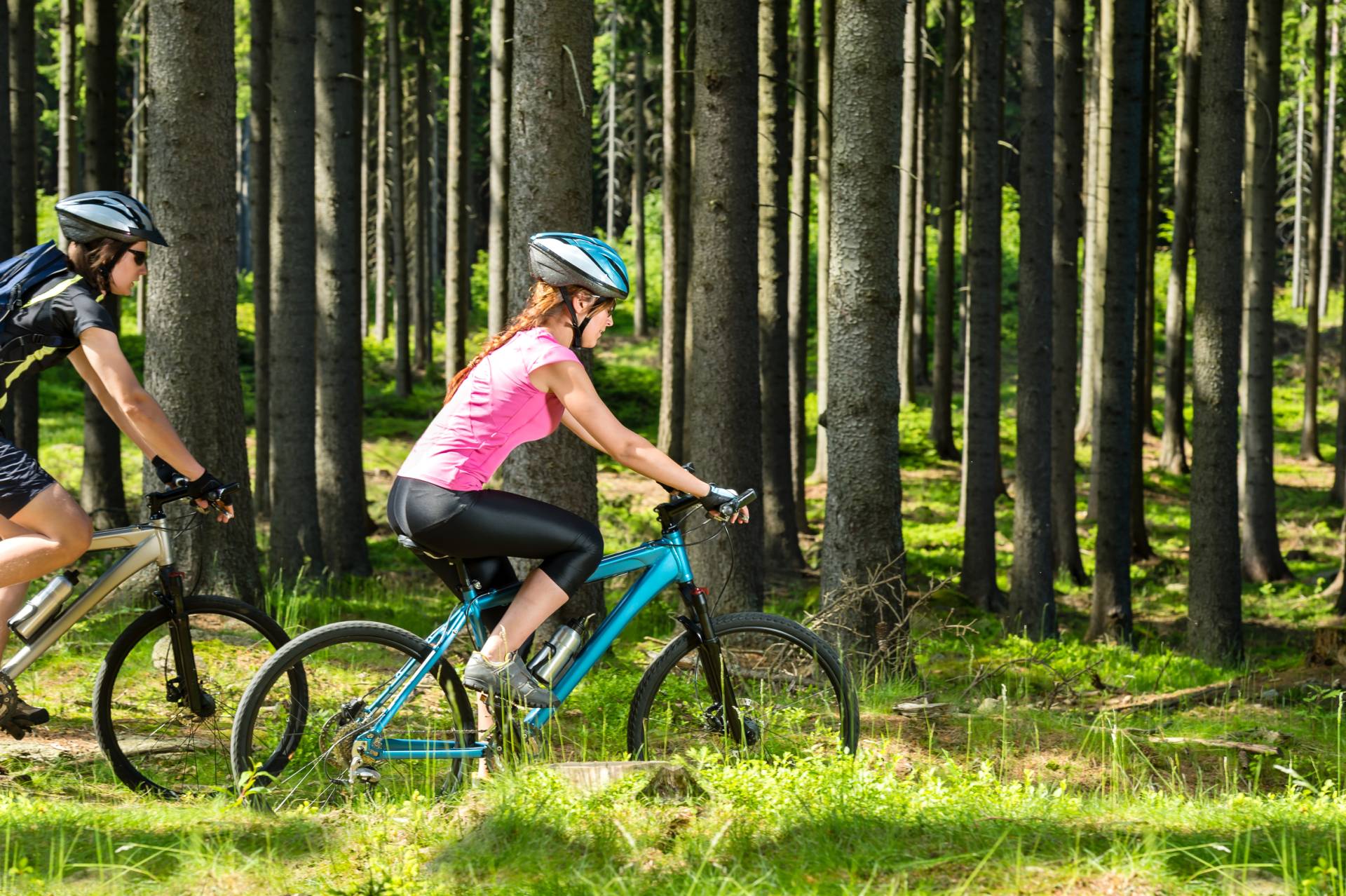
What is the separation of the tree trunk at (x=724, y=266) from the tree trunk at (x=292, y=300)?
4.53 m

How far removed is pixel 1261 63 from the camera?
16875mm

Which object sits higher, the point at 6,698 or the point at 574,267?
the point at 574,267

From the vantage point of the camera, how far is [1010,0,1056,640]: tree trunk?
13734 millimetres

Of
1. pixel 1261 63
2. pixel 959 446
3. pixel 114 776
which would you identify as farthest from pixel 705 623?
pixel 959 446

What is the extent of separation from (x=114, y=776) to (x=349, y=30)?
11.1 metres

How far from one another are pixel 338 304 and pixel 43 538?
9443 millimetres

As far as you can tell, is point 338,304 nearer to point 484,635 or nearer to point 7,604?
point 7,604

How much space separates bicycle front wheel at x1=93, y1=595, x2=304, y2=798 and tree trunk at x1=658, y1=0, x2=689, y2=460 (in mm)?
12442

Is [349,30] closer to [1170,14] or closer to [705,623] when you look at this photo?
[705,623]

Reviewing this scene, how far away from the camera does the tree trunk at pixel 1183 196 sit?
18250mm

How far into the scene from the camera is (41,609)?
5.07 meters

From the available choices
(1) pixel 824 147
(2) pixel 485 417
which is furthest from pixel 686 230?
(2) pixel 485 417

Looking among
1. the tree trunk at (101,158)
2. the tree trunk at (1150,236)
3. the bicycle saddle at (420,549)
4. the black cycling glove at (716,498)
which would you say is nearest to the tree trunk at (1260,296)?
the tree trunk at (1150,236)

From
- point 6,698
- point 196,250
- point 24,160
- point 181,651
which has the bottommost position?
point 6,698
